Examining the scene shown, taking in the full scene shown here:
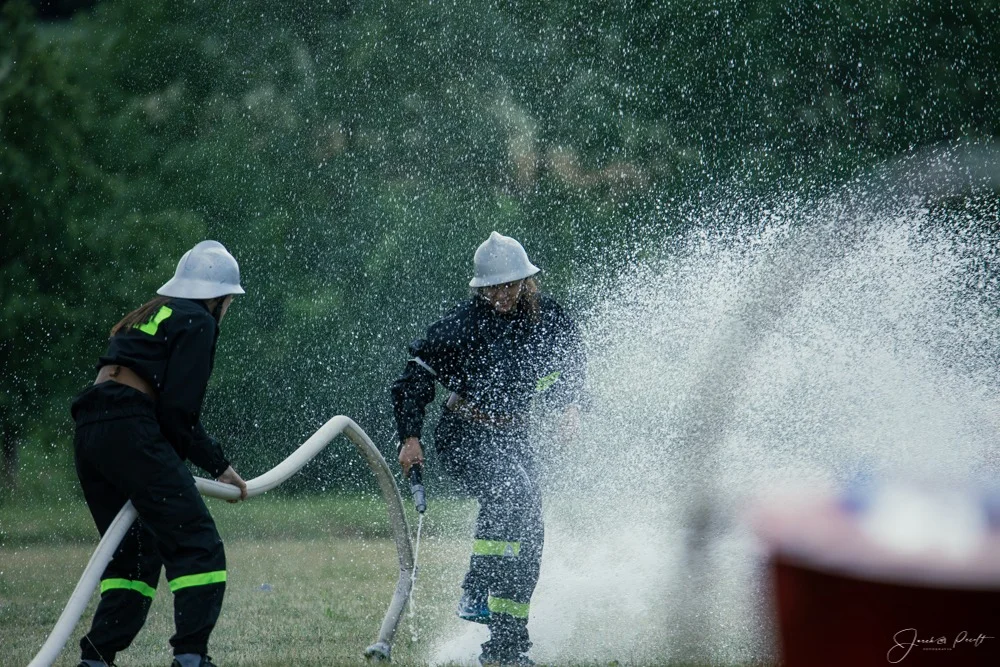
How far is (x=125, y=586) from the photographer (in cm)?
456

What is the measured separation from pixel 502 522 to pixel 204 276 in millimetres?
1637

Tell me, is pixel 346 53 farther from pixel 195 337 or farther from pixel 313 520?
pixel 195 337

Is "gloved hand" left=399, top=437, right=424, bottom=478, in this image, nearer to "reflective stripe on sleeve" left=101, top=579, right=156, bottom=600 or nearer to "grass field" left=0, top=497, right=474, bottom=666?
"grass field" left=0, top=497, right=474, bottom=666

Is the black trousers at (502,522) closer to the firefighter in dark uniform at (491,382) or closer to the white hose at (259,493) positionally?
the firefighter in dark uniform at (491,382)

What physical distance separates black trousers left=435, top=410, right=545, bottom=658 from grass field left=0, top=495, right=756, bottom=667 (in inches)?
13.8

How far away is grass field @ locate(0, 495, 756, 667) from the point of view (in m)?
5.70

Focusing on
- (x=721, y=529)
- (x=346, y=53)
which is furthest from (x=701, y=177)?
(x=721, y=529)

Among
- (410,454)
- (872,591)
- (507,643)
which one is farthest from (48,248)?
(872,591)

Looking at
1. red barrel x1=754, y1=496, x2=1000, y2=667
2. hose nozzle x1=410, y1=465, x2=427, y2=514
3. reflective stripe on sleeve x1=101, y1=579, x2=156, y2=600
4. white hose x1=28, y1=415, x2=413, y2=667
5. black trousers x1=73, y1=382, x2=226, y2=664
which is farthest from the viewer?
hose nozzle x1=410, y1=465, x2=427, y2=514

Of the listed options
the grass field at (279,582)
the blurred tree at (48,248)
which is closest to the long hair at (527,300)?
the grass field at (279,582)

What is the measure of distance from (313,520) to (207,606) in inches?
354

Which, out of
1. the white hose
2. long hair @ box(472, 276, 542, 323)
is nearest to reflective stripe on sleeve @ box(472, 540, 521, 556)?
the white hose

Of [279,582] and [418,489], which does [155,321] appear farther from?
[279,582]

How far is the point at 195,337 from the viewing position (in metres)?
4.31
